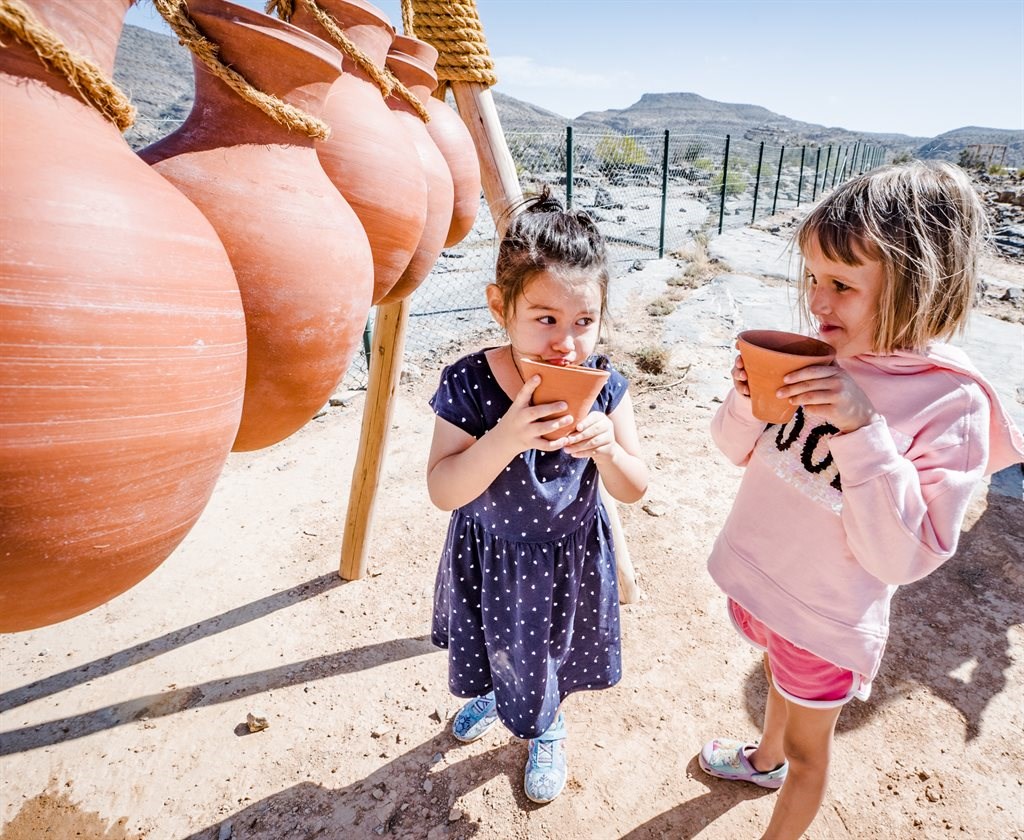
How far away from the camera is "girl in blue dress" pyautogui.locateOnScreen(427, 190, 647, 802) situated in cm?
121

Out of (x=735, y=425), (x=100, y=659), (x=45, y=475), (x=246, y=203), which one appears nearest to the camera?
(x=45, y=475)

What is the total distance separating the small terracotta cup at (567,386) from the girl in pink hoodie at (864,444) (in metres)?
0.35

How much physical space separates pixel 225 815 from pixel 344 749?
0.37 metres

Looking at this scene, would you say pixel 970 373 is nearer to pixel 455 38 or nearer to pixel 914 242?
pixel 914 242

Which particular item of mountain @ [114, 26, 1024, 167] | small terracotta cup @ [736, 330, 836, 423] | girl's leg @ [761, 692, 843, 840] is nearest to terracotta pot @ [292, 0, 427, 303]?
small terracotta cup @ [736, 330, 836, 423]

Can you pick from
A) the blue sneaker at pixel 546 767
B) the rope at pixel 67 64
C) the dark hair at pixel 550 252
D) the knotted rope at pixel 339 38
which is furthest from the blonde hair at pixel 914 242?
the blue sneaker at pixel 546 767

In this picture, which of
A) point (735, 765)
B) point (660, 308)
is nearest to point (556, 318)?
point (735, 765)

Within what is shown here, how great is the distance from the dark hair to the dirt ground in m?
1.53

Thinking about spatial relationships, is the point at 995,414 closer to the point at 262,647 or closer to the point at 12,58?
the point at 12,58

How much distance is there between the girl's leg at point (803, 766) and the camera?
127 cm

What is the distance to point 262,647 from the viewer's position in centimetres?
227

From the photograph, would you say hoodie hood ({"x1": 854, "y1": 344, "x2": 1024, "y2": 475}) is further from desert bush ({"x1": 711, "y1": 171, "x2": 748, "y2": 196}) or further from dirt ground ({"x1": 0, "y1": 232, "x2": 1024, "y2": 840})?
desert bush ({"x1": 711, "y1": 171, "x2": 748, "y2": 196})

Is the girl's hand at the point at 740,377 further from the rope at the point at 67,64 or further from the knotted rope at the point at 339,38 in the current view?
the rope at the point at 67,64

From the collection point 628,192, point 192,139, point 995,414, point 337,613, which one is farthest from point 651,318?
point 628,192
